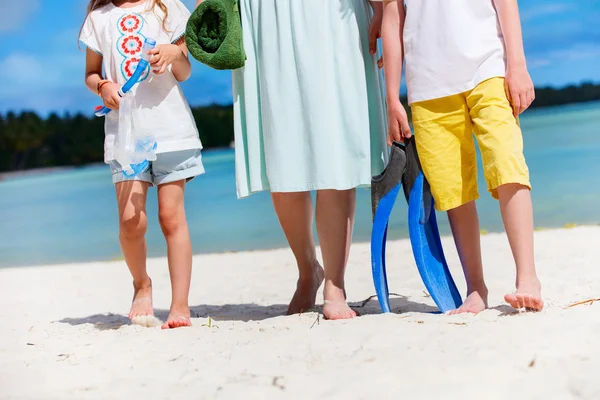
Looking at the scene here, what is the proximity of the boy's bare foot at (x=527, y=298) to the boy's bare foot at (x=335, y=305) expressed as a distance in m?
0.63

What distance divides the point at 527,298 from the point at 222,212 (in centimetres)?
858

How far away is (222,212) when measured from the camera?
10.7 metres

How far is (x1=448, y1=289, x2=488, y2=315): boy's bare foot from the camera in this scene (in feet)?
8.57

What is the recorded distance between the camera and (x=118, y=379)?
2.07 metres

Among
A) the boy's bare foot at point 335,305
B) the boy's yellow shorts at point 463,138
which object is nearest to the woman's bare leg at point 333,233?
the boy's bare foot at point 335,305

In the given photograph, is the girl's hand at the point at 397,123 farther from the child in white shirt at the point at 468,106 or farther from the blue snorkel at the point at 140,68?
the blue snorkel at the point at 140,68

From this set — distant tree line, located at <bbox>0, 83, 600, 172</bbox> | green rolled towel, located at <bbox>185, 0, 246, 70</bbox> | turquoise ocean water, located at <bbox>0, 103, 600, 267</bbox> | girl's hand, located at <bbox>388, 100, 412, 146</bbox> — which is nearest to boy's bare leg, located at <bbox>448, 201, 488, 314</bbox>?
girl's hand, located at <bbox>388, 100, 412, 146</bbox>

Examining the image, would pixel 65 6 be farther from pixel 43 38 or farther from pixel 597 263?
pixel 597 263

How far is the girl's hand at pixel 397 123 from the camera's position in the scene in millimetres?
2658

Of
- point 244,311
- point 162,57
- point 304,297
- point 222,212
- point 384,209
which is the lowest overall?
point 222,212

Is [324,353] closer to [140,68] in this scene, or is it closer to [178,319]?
[178,319]

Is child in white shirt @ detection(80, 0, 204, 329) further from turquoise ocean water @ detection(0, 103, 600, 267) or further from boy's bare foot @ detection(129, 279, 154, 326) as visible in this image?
turquoise ocean water @ detection(0, 103, 600, 267)

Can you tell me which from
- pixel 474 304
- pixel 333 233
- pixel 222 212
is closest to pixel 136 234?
pixel 333 233

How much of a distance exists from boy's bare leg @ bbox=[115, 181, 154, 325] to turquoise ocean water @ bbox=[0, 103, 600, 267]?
14.2ft
